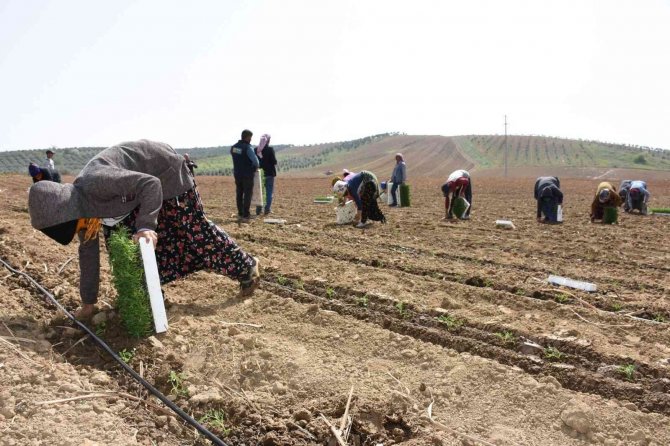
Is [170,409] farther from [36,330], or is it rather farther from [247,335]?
[36,330]

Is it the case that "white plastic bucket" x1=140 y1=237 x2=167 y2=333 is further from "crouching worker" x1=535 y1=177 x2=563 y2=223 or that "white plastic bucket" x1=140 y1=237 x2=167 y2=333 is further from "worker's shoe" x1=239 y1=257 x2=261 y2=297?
"crouching worker" x1=535 y1=177 x2=563 y2=223

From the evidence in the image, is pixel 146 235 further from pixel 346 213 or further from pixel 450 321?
pixel 346 213

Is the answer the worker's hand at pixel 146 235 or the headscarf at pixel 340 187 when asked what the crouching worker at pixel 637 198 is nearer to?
the headscarf at pixel 340 187

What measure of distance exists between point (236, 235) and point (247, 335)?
421 centimetres

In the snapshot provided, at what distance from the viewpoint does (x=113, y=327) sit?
3.62 m

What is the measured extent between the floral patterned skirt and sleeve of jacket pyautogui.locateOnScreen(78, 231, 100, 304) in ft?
1.46

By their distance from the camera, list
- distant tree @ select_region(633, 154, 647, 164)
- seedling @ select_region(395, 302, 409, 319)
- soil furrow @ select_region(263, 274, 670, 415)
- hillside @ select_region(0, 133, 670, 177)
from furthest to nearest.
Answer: distant tree @ select_region(633, 154, 647, 164) < hillside @ select_region(0, 133, 670, 177) < seedling @ select_region(395, 302, 409, 319) < soil furrow @ select_region(263, 274, 670, 415)

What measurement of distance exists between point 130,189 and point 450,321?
2.34 meters

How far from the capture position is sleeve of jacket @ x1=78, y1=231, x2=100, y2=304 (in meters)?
3.51

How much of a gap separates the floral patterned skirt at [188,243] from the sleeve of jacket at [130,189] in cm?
48

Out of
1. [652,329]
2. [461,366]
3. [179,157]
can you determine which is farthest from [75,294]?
[652,329]

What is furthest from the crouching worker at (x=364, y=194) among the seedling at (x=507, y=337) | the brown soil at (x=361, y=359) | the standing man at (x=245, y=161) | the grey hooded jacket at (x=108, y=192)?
the grey hooded jacket at (x=108, y=192)

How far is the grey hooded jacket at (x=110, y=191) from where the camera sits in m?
3.09

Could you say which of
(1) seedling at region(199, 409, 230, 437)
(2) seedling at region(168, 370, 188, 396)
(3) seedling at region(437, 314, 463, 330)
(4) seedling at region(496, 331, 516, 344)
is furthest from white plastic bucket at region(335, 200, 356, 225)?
(1) seedling at region(199, 409, 230, 437)
